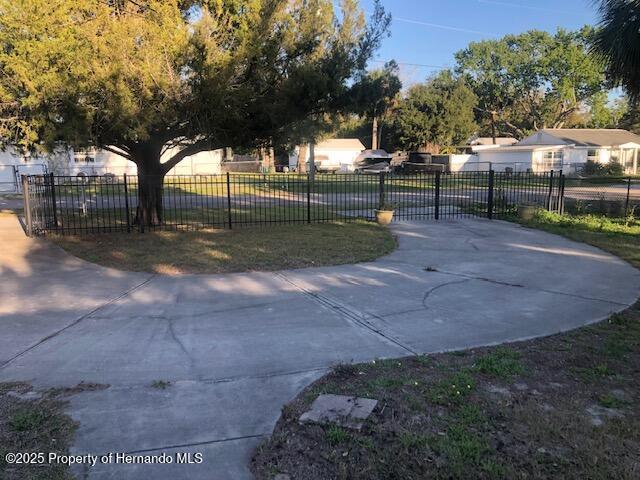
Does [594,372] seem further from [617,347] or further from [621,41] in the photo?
[621,41]

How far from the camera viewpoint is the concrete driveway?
3846 mm

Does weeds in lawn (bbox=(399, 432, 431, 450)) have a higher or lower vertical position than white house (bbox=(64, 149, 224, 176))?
lower

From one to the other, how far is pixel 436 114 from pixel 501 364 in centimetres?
6246

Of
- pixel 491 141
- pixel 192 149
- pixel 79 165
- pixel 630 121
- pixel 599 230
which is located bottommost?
pixel 599 230

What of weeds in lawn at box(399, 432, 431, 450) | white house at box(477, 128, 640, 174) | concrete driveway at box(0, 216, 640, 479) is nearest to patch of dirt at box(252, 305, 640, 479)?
weeds in lawn at box(399, 432, 431, 450)

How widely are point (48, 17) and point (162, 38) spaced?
1815 mm

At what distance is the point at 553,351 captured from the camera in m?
5.10

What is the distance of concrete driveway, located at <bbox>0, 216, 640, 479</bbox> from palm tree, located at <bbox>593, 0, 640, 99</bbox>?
3.39m

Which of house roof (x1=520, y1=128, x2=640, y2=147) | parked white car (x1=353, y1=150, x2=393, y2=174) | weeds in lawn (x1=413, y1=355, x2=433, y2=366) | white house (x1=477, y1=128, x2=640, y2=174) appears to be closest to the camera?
weeds in lawn (x1=413, y1=355, x2=433, y2=366)

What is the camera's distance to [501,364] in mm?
4711

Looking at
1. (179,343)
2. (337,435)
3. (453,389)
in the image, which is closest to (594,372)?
(453,389)

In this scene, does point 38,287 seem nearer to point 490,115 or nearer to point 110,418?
point 110,418

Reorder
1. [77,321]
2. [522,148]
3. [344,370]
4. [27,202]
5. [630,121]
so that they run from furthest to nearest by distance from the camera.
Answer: [630,121] < [522,148] < [27,202] < [77,321] < [344,370]

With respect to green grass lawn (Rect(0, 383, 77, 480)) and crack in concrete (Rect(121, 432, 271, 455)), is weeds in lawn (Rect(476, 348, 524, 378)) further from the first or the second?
green grass lawn (Rect(0, 383, 77, 480))
